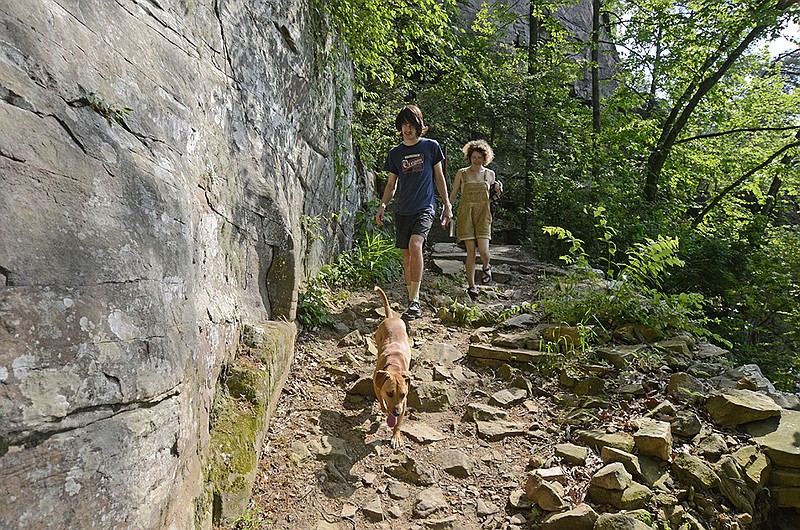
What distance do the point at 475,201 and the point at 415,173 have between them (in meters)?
1.57

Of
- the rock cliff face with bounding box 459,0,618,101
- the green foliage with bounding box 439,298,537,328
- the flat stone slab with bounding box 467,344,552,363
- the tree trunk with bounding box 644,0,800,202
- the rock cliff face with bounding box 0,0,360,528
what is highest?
the rock cliff face with bounding box 459,0,618,101

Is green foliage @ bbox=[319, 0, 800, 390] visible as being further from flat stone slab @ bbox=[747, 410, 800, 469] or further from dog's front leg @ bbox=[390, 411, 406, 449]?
dog's front leg @ bbox=[390, 411, 406, 449]

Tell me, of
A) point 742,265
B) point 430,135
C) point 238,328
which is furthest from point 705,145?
point 238,328

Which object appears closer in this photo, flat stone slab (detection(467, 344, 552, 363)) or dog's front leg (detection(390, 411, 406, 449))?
dog's front leg (detection(390, 411, 406, 449))

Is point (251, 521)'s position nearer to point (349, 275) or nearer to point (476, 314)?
point (476, 314)

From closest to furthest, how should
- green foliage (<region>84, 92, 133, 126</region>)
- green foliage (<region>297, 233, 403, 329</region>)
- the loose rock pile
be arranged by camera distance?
green foliage (<region>84, 92, 133, 126</region>) → the loose rock pile → green foliage (<region>297, 233, 403, 329</region>)

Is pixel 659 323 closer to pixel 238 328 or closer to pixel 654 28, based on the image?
pixel 238 328

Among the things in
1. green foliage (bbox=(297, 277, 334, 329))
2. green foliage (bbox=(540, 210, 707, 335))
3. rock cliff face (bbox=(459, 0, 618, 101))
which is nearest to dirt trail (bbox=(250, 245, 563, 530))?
green foliage (bbox=(297, 277, 334, 329))

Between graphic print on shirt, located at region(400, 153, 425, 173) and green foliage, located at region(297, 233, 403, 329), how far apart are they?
182cm

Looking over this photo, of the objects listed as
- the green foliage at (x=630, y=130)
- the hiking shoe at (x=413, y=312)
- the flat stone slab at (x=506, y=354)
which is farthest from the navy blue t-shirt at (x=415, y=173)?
the green foliage at (x=630, y=130)

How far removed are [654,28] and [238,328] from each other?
1313 centimetres

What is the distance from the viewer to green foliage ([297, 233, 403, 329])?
5.52 m

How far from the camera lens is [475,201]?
7.29m

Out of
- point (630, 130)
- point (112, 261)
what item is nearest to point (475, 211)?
point (112, 261)
